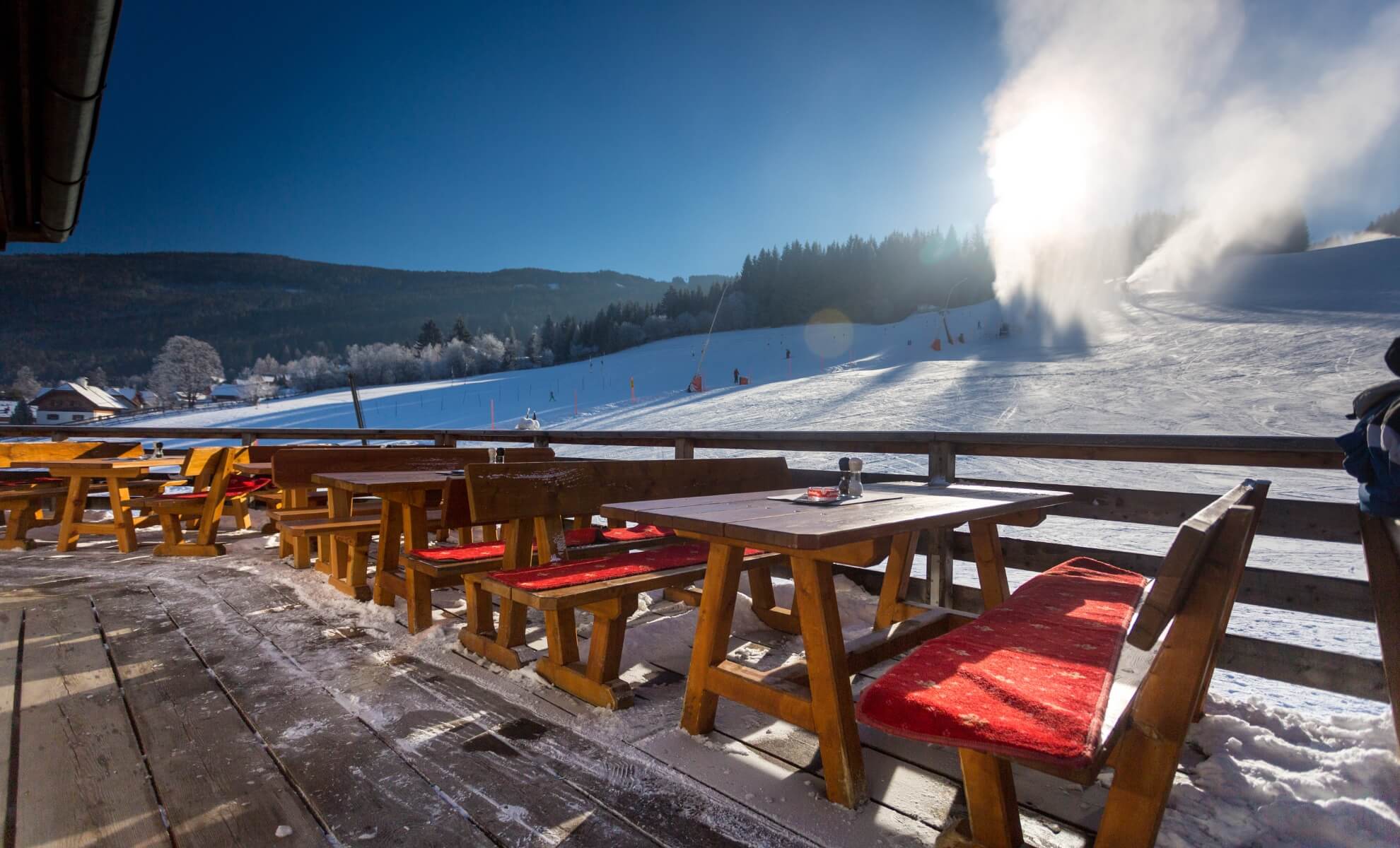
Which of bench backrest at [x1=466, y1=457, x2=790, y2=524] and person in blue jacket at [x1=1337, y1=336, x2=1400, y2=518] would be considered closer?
person in blue jacket at [x1=1337, y1=336, x2=1400, y2=518]

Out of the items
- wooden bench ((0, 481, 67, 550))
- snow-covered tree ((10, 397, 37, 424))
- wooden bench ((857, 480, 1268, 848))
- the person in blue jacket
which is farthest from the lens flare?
snow-covered tree ((10, 397, 37, 424))

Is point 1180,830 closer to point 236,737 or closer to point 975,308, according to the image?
point 236,737

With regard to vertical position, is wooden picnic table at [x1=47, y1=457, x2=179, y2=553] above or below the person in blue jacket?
below

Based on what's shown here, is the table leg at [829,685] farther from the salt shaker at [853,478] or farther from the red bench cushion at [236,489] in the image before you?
the red bench cushion at [236,489]

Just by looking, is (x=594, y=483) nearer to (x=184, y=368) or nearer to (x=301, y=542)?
(x=301, y=542)

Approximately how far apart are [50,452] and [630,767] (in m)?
7.21

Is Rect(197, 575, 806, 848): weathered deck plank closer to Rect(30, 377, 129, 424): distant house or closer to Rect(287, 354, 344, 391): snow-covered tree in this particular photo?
Rect(287, 354, 344, 391): snow-covered tree

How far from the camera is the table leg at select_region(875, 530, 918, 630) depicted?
263cm

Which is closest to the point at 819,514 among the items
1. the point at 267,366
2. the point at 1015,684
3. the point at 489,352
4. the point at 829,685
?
the point at 829,685

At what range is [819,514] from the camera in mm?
1931

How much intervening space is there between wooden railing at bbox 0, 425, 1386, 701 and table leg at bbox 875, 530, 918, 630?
38cm

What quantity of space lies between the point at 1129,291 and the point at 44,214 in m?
55.3

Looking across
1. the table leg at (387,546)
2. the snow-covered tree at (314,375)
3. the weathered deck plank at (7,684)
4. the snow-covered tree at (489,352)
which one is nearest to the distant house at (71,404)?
the snow-covered tree at (314,375)

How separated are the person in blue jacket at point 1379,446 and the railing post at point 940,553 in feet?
4.58
